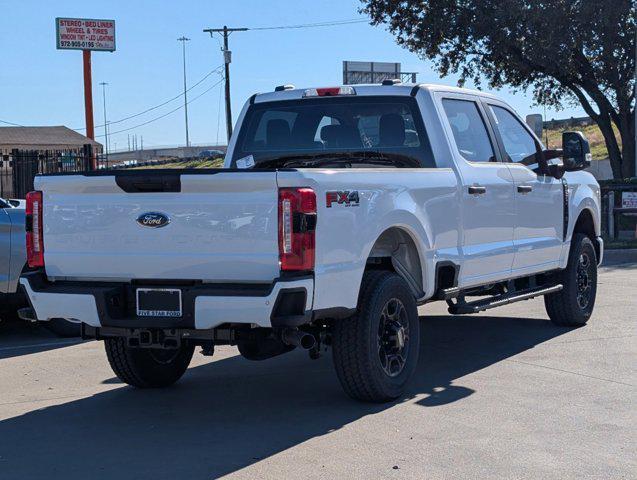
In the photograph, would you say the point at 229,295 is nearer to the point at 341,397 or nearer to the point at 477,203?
the point at 341,397

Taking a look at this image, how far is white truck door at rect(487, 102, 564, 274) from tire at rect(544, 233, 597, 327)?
0.40 metres

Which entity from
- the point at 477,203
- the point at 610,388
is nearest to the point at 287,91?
the point at 477,203

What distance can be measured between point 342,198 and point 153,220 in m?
1.13

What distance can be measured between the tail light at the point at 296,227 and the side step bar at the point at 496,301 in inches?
88.1

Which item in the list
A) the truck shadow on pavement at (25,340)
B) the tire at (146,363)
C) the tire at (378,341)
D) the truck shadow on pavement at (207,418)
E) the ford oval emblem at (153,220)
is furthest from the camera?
the truck shadow on pavement at (25,340)

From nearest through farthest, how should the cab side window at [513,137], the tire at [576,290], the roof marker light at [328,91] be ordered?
the roof marker light at [328,91] < the cab side window at [513,137] < the tire at [576,290]

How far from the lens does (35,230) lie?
21.5ft

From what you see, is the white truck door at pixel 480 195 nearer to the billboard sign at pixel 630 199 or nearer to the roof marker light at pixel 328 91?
the roof marker light at pixel 328 91

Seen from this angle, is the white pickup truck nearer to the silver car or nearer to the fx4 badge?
the fx4 badge

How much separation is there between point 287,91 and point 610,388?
11.2ft

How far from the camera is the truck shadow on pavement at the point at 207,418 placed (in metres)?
5.45

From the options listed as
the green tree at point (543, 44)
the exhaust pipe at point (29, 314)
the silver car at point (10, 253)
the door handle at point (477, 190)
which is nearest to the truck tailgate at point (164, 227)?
the exhaust pipe at point (29, 314)

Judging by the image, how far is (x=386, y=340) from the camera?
6.79 meters

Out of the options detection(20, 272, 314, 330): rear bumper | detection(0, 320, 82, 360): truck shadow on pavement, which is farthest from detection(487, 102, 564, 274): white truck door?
detection(0, 320, 82, 360): truck shadow on pavement
